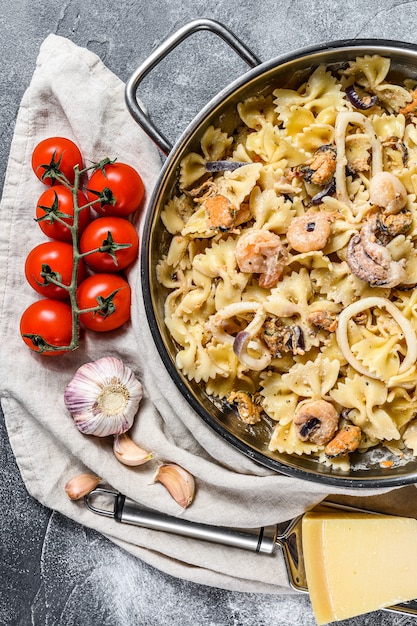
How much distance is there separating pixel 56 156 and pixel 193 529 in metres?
2.10

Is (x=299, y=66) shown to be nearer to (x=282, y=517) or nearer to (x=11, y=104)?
(x=11, y=104)

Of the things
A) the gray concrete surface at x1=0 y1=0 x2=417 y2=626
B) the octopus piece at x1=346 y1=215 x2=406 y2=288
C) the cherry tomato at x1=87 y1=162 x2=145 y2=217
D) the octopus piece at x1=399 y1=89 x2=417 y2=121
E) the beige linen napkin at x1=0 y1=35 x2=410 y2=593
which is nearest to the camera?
the octopus piece at x1=346 y1=215 x2=406 y2=288

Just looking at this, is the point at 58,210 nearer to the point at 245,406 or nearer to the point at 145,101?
the point at 145,101

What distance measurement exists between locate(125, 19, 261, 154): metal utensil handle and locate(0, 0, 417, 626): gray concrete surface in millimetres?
517

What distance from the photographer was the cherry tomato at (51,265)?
3.45 meters

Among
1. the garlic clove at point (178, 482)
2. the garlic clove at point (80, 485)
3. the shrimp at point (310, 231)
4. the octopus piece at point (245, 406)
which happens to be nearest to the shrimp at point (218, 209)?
the shrimp at point (310, 231)

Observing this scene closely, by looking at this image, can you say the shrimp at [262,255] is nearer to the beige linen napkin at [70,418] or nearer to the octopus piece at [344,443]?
the beige linen napkin at [70,418]

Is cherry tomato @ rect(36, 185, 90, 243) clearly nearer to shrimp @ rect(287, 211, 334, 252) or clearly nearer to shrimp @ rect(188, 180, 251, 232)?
shrimp @ rect(188, 180, 251, 232)

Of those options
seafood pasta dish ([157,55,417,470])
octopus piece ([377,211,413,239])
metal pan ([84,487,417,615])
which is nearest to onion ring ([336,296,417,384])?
seafood pasta dish ([157,55,417,470])

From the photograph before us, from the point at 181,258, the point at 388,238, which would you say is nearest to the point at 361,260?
the point at 388,238

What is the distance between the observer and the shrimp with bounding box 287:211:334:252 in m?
3.21

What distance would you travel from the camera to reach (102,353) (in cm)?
364

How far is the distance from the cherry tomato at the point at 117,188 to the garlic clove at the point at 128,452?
46.8 inches

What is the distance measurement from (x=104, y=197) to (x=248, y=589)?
2.23 metres
